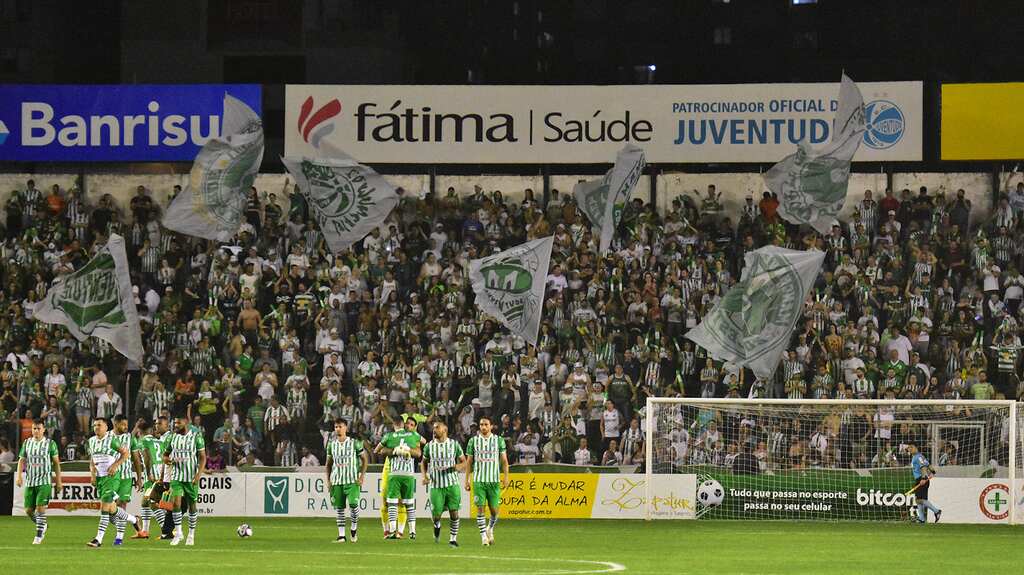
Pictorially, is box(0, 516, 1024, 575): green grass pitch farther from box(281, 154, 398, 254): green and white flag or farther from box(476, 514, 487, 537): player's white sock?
box(281, 154, 398, 254): green and white flag

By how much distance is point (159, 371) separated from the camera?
37781mm

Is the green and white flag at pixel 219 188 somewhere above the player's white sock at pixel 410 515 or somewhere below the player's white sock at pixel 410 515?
above

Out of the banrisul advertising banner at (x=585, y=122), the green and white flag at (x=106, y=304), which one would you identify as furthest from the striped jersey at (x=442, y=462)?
the banrisul advertising banner at (x=585, y=122)

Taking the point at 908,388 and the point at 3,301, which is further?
the point at 3,301

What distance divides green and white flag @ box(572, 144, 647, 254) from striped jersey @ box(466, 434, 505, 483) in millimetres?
8481

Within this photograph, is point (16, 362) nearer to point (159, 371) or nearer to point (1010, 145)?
point (159, 371)

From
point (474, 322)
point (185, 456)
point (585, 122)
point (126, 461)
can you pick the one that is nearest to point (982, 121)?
point (585, 122)

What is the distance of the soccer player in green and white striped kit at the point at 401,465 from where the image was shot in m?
25.7

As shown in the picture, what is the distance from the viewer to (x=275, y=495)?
3419 centimetres

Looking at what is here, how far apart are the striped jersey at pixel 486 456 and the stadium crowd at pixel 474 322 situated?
916 cm

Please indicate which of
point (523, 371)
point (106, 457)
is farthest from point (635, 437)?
point (106, 457)

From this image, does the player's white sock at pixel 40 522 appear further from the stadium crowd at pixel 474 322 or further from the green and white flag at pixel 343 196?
the green and white flag at pixel 343 196

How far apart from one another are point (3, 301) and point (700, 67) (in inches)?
2386

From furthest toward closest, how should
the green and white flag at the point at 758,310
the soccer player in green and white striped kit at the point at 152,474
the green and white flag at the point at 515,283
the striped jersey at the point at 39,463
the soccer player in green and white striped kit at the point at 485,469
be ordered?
the green and white flag at the point at 515,283, the green and white flag at the point at 758,310, the soccer player in green and white striped kit at the point at 152,474, the striped jersey at the point at 39,463, the soccer player in green and white striped kit at the point at 485,469
